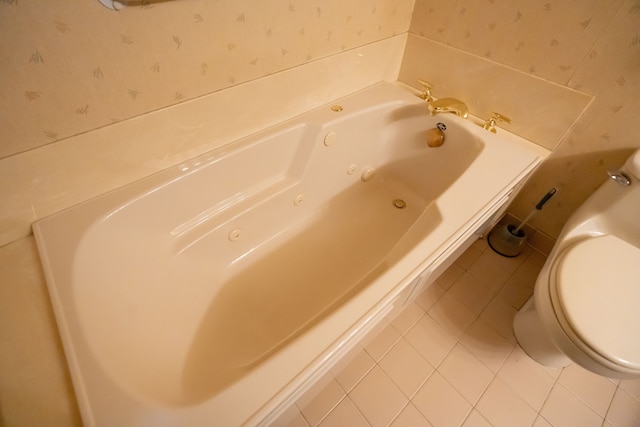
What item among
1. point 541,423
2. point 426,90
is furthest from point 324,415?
point 426,90

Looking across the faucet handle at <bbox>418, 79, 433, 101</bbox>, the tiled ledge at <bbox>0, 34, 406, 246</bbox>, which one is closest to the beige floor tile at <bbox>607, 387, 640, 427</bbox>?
the faucet handle at <bbox>418, 79, 433, 101</bbox>

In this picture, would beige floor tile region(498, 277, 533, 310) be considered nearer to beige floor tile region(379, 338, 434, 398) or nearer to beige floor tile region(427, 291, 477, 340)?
beige floor tile region(427, 291, 477, 340)

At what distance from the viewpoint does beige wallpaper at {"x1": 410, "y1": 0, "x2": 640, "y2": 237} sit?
2.86 ft

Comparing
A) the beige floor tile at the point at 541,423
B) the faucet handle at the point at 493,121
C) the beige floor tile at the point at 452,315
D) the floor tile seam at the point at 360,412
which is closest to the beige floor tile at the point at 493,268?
the beige floor tile at the point at 452,315

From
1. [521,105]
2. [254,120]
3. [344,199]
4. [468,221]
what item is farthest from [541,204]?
[254,120]

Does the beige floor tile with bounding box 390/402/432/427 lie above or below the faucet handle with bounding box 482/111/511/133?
below

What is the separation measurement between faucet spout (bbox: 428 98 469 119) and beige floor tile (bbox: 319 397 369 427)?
1135 millimetres

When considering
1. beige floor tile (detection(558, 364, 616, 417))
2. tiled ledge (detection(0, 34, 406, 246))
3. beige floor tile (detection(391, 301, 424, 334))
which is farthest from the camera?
beige floor tile (detection(391, 301, 424, 334))

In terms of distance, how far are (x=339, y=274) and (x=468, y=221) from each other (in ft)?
1.63

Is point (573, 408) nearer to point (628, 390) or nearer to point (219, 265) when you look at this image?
point (628, 390)

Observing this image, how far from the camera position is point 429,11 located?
120 centimetres

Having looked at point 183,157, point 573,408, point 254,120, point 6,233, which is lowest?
point 573,408

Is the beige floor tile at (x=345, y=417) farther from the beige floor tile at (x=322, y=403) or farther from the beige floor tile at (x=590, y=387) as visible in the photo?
the beige floor tile at (x=590, y=387)

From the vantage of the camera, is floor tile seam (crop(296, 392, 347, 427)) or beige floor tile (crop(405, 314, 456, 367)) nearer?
floor tile seam (crop(296, 392, 347, 427))
